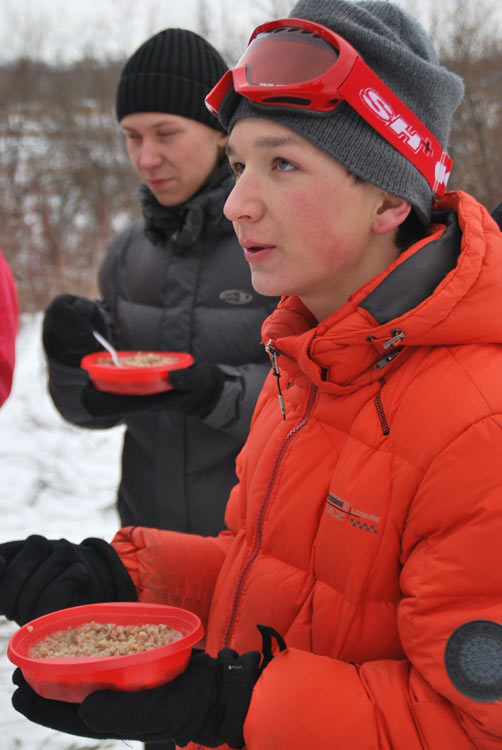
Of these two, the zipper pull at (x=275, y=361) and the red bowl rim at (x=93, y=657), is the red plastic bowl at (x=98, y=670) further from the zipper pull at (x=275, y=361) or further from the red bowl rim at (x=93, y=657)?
the zipper pull at (x=275, y=361)

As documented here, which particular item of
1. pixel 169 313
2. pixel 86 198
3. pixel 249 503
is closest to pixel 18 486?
pixel 169 313

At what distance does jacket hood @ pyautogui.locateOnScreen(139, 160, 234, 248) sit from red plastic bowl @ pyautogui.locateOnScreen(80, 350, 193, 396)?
45 cm

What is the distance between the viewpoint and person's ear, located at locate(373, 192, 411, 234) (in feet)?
4.32

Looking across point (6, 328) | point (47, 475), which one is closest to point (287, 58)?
point (6, 328)

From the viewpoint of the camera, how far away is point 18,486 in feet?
17.4

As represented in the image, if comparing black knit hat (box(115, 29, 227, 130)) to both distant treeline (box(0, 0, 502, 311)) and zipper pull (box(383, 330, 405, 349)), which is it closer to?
zipper pull (box(383, 330, 405, 349))

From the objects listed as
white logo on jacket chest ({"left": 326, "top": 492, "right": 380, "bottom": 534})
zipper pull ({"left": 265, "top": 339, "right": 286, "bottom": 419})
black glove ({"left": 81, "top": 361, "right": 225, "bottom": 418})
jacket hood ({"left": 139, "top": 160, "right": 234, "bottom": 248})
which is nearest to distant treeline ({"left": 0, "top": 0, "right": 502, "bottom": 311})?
jacket hood ({"left": 139, "top": 160, "right": 234, "bottom": 248})

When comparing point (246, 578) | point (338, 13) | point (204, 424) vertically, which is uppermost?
point (338, 13)

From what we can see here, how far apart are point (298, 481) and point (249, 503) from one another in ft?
0.52

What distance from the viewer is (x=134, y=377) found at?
2189mm

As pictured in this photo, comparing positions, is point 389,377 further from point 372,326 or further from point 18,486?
point 18,486

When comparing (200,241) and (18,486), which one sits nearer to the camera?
(200,241)

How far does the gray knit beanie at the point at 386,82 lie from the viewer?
1.26 meters

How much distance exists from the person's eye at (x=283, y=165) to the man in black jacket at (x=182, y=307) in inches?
41.9
